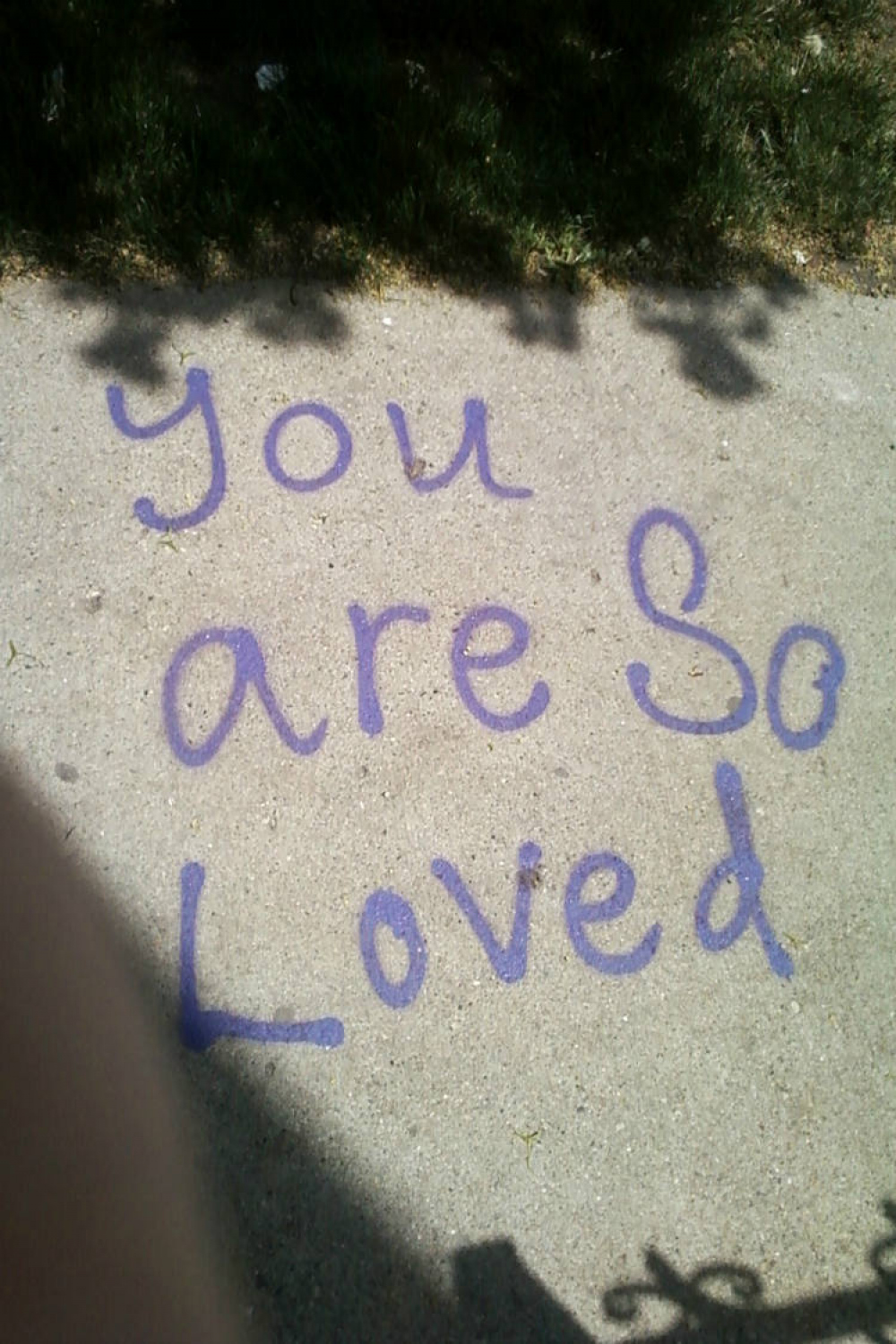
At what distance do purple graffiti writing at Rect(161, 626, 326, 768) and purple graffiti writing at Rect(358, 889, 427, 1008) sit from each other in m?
0.40

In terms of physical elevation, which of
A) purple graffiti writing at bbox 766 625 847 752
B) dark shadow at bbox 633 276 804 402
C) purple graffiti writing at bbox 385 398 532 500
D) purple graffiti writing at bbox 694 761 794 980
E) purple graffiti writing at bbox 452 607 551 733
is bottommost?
purple graffiti writing at bbox 694 761 794 980

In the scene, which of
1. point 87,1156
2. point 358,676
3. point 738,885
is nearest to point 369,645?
point 358,676

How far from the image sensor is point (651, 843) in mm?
2451

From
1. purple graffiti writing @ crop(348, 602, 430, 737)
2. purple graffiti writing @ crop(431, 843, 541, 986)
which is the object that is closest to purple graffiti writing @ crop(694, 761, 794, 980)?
purple graffiti writing @ crop(431, 843, 541, 986)

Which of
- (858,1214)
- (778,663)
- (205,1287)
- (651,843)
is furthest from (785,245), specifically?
(205,1287)

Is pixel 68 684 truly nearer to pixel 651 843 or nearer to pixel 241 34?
pixel 651 843

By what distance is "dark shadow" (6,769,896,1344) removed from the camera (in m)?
2.07

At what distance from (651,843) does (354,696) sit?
0.80 meters

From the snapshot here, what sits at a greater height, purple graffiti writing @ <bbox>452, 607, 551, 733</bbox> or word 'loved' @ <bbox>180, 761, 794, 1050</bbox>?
purple graffiti writing @ <bbox>452, 607, 551, 733</bbox>

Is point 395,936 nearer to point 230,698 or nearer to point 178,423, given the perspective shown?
point 230,698

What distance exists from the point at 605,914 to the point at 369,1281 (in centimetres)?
90

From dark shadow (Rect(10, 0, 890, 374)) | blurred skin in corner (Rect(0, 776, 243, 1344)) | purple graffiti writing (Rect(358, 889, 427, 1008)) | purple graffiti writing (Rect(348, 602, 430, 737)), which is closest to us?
blurred skin in corner (Rect(0, 776, 243, 1344))

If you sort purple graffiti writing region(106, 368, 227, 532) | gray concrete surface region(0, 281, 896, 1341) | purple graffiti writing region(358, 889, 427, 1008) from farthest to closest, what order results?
purple graffiti writing region(106, 368, 227, 532), purple graffiti writing region(358, 889, 427, 1008), gray concrete surface region(0, 281, 896, 1341)

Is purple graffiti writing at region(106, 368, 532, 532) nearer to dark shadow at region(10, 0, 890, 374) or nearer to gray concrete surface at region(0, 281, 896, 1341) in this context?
gray concrete surface at region(0, 281, 896, 1341)
